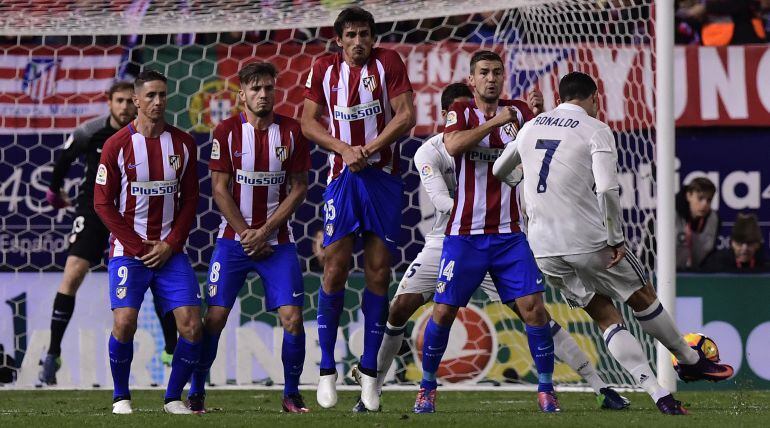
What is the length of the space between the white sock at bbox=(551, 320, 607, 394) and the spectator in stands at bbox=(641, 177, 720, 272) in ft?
11.1

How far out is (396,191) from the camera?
766 cm

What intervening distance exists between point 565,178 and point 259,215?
178 centimetres

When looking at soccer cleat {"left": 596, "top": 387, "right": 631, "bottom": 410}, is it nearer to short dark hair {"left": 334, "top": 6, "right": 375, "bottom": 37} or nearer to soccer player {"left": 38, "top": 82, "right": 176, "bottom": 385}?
short dark hair {"left": 334, "top": 6, "right": 375, "bottom": 37}

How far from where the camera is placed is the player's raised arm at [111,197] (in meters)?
7.79

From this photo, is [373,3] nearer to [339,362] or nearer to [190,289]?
[339,362]

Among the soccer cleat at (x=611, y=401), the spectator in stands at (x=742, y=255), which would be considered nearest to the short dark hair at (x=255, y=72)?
the soccer cleat at (x=611, y=401)

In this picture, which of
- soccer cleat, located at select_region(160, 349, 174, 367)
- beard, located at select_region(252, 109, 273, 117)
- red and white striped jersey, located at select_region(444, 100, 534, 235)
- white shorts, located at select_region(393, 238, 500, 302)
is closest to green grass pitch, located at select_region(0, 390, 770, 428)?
soccer cleat, located at select_region(160, 349, 174, 367)

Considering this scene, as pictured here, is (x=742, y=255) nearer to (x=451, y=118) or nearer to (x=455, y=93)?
(x=455, y=93)

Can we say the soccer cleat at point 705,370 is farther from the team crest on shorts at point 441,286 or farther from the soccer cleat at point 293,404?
the soccer cleat at point 293,404

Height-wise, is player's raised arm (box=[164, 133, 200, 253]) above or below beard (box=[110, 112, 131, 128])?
below

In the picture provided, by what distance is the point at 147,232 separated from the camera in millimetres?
7852

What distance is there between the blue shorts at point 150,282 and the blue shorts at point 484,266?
139 centimetres

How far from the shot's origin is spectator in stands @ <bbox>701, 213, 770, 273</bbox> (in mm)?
11219

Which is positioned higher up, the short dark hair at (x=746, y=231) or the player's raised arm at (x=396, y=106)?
the player's raised arm at (x=396, y=106)
